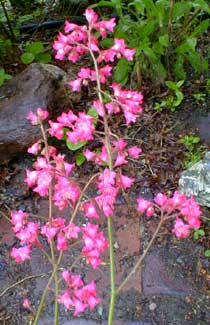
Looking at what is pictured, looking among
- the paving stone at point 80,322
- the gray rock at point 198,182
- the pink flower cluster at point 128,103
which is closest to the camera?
the pink flower cluster at point 128,103

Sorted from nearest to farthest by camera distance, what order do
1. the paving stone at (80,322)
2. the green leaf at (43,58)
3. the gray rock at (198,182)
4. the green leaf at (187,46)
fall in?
the paving stone at (80,322) < the gray rock at (198,182) < the green leaf at (187,46) < the green leaf at (43,58)

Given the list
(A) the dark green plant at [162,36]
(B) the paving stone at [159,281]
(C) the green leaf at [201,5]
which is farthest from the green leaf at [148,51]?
(B) the paving stone at [159,281]

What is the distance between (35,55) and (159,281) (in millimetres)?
1527

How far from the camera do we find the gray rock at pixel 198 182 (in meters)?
2.17

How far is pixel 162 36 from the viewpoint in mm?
2439

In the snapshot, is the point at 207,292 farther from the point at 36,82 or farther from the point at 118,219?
the point at 36,82

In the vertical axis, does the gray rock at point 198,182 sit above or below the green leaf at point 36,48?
below

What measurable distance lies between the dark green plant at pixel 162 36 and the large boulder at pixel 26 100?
349mm

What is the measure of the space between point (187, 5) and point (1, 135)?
1077 millimetres

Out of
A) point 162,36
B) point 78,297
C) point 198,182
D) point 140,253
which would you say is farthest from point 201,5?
point 78,297

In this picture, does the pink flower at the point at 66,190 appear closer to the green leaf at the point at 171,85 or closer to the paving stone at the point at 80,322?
the paving stone at the point at 80,322

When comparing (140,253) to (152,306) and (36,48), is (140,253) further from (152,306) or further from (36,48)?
(36,48)

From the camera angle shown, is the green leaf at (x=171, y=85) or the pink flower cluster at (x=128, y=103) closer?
the pink flower cluster at (x=128, y=103)

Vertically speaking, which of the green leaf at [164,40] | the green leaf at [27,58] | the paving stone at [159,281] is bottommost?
the paving stone at [159,281]
